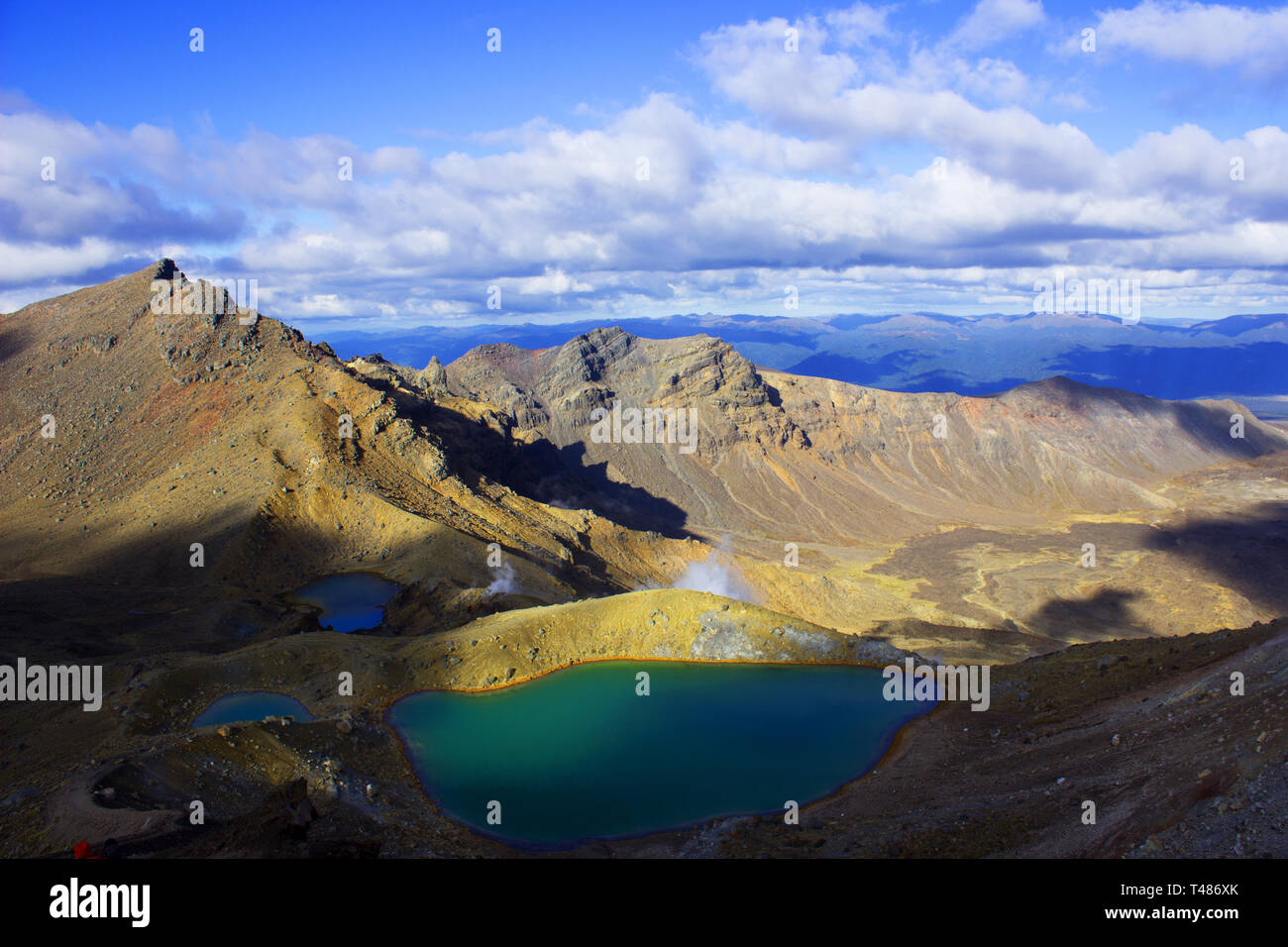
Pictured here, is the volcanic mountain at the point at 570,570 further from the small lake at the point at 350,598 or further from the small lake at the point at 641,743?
the small lake at the point at 641,743

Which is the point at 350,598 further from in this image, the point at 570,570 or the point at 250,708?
the point at 250,708

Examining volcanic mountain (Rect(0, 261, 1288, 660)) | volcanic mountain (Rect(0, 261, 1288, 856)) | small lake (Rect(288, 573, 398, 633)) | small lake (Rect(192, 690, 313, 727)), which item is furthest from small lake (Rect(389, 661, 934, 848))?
small lake (Rect(288, 573, 398, 633))

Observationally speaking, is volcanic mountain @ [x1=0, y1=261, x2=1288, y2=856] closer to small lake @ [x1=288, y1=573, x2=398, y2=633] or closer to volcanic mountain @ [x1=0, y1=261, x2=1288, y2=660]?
volcanic mountain @ [x1=0, y1=261, x2=1288, y2=660]

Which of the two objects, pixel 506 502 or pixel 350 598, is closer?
pixel 350 598

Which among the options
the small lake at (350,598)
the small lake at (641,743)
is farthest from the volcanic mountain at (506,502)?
the small lake at (641,743)

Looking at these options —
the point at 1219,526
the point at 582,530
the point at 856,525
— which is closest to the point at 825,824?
the point at 582,530

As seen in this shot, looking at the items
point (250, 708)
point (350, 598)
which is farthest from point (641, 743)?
point (350, 598)
